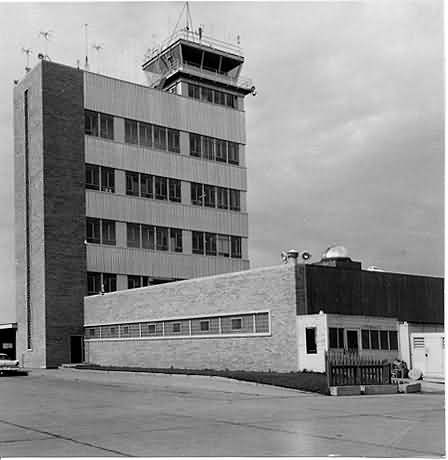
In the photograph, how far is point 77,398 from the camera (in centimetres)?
2488

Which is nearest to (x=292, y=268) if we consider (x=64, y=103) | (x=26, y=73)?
(x=64, y=103)

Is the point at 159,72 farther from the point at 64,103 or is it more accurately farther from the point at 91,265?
the point at 91,265

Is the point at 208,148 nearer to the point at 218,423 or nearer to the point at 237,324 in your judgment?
the point at 237,324

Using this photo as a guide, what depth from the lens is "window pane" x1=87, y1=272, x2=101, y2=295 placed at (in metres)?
54.6

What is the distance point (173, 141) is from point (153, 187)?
13.6 ft

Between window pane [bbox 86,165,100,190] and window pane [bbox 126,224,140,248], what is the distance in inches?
146

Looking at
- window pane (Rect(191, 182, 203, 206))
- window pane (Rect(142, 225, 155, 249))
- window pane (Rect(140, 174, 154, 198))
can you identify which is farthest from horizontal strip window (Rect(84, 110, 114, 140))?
window pane (Rect(191, 182, 203, 206))

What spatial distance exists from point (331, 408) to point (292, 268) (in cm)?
1436

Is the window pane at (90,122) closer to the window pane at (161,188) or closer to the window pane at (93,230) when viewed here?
the window pane at (161,188)

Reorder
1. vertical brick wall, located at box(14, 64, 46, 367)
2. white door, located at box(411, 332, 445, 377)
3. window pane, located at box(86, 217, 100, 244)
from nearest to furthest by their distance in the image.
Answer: white door, located at box(411, 332, 445, 377), vertical brick wall, located at box(14, 64, 46, 367), window pane, located at box(86, 217, 100, 244)

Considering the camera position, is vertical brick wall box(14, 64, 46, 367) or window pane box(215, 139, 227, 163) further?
window pane box(215, 139, 227, 163)

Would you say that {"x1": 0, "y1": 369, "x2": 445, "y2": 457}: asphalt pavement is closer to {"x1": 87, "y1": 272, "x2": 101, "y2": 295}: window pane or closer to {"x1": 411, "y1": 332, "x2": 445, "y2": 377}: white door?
{"x1": 411, "y1": 332, "x2": 445, "y2": 377}: white door

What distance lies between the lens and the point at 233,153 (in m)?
63.0

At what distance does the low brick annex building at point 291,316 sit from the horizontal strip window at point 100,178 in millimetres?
14102
